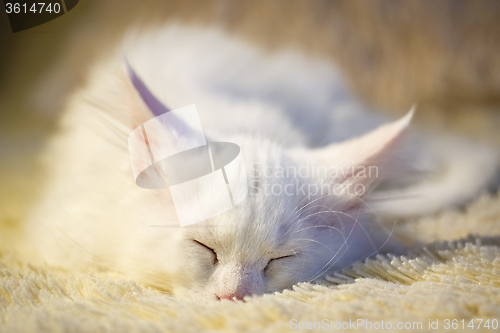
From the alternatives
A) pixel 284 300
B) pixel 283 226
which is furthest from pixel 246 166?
pixel 284 300

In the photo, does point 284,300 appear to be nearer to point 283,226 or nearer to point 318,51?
point 283,226

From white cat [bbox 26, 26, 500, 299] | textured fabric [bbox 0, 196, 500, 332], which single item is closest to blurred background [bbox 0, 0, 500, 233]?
white cat [bbox 26, 26, 500, 299]

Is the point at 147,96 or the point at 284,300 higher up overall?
the point at 147,96

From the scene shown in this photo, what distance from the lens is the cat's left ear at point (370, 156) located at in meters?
0.52

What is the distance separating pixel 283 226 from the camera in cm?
49

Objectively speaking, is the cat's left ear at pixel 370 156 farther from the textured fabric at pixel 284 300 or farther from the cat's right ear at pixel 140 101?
the cat's right ear at pixel 140 101

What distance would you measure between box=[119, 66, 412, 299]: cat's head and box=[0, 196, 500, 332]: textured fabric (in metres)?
0.05

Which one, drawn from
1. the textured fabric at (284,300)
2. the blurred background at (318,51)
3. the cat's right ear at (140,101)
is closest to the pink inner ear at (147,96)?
the cat's right ear at (140,101)

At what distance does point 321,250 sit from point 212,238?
0.56 ft

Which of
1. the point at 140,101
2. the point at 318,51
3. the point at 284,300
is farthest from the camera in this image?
the point at 318,51

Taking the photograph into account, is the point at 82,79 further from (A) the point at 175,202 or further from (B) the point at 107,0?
(A) the point at 175,202

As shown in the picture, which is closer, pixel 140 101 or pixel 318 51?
pixel 140 101

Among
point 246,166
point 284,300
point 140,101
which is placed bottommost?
point 284,300

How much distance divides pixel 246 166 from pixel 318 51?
0.24m
